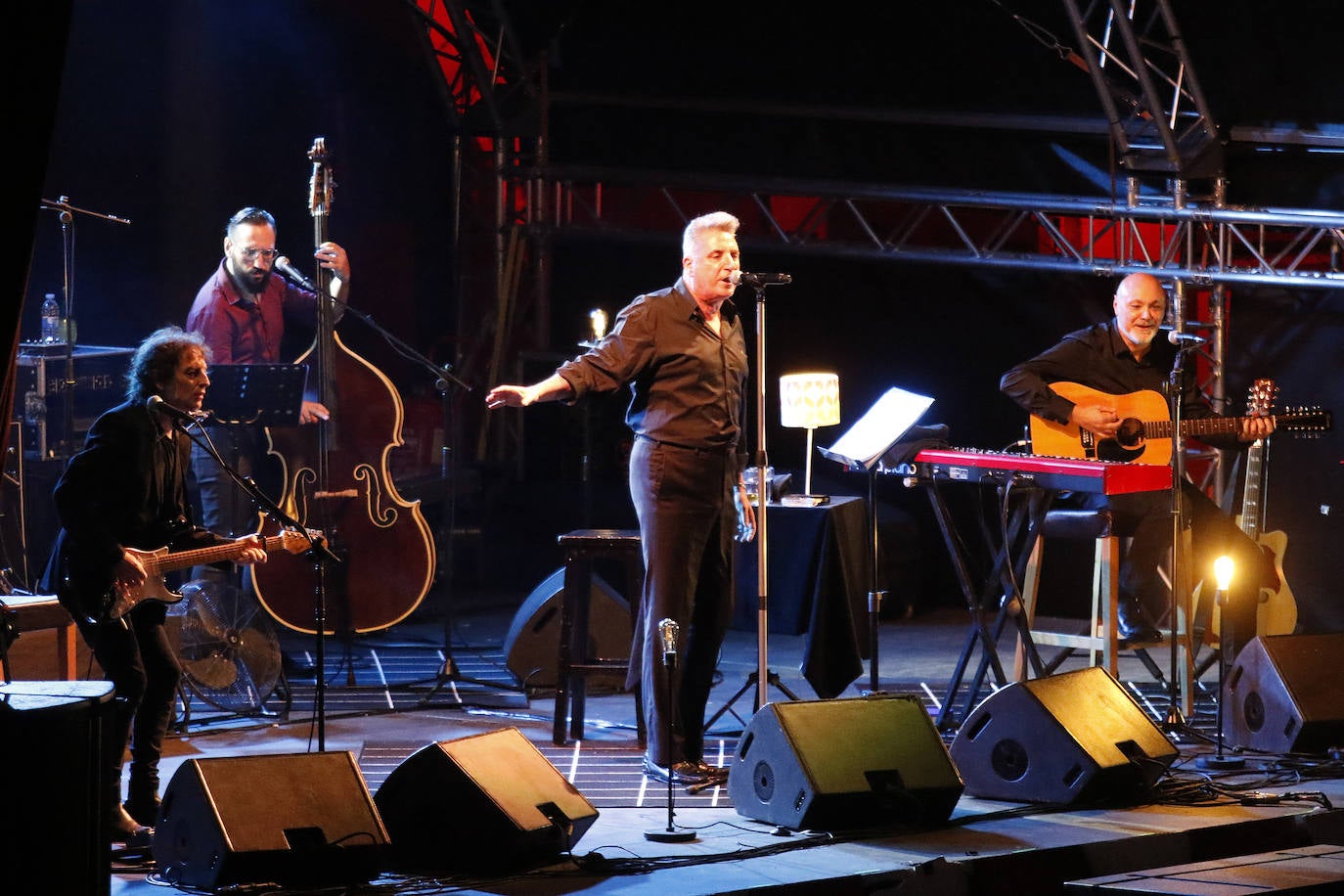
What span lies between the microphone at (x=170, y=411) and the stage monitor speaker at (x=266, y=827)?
3.75ft

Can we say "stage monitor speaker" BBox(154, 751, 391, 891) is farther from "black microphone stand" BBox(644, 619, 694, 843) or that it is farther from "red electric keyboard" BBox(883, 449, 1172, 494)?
"red electric keyboard" BBox(883, 449, 1172, 494)

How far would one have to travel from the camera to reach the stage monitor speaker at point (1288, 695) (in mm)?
5938

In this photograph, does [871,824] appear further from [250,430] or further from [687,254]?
[250,430]

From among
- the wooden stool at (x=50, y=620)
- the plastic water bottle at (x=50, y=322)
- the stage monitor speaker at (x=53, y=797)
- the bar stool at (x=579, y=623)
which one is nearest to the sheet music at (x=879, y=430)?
the bar stool at (x=579, y=623)

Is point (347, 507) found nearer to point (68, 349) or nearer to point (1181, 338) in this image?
point (68, 349)

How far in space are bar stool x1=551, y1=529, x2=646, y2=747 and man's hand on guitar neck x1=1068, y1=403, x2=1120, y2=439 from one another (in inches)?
75.4

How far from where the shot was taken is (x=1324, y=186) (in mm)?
8508

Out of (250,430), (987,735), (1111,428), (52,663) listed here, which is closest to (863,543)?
(1111,428)

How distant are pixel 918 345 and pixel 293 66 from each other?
4.21 meters

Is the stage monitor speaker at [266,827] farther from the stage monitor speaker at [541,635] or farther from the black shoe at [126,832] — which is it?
the stage monitor speaker at [541,635]

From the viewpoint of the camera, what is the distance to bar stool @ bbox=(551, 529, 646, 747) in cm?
636

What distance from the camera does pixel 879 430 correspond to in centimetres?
650

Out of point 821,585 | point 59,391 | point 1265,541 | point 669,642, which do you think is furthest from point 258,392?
point 1265,541

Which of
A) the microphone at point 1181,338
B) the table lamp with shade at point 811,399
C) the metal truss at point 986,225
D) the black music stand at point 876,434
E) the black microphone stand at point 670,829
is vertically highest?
the metal truss at point 986,225
